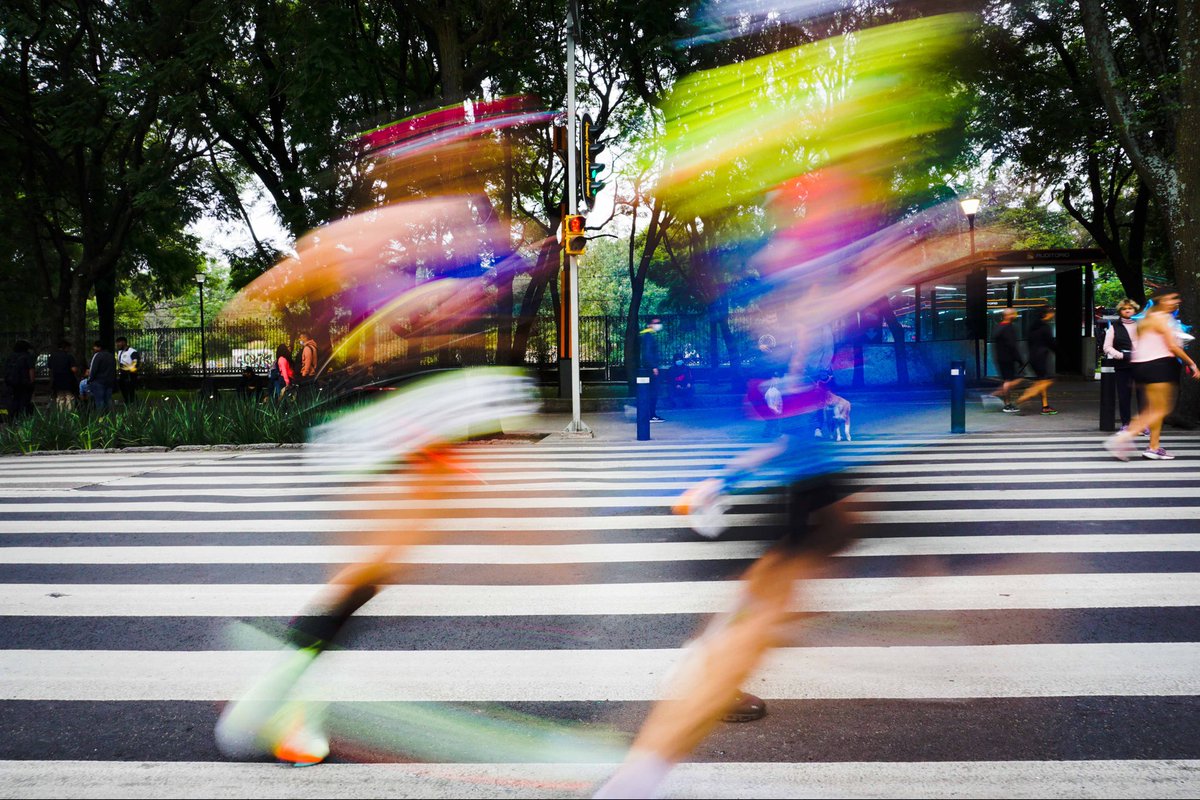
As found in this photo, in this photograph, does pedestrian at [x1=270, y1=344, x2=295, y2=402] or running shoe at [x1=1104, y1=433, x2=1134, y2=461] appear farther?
pedestrian at [x1=270, y1=344, x2=295, y2=402]

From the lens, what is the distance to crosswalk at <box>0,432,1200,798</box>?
8.95ft

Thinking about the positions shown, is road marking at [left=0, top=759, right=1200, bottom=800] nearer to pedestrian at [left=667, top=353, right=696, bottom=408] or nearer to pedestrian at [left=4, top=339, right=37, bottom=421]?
pedestrian at [left=667, top=353, right=696, bottom=408]

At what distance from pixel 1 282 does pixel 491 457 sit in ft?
105

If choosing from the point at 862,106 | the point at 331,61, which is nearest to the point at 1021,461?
the point at 862,106

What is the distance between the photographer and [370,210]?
10.4ft

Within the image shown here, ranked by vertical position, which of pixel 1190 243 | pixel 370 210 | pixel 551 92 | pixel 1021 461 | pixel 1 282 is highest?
pixel 551 92

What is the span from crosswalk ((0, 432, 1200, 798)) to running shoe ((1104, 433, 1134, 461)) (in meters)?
2.28

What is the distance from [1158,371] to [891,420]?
6976mm

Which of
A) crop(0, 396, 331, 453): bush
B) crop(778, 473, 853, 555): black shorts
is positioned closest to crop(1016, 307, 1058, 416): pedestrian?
crop(778, 473, 853, 555): black shorts

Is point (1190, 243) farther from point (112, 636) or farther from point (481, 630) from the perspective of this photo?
point (112, 636)

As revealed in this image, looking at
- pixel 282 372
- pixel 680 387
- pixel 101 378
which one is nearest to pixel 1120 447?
pixel 680 387

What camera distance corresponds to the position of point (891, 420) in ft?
53.3

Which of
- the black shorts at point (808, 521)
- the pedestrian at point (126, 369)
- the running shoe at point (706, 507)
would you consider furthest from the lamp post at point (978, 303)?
the pedestrian at point (126, 369)

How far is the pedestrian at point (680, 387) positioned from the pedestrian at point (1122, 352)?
370 inches
